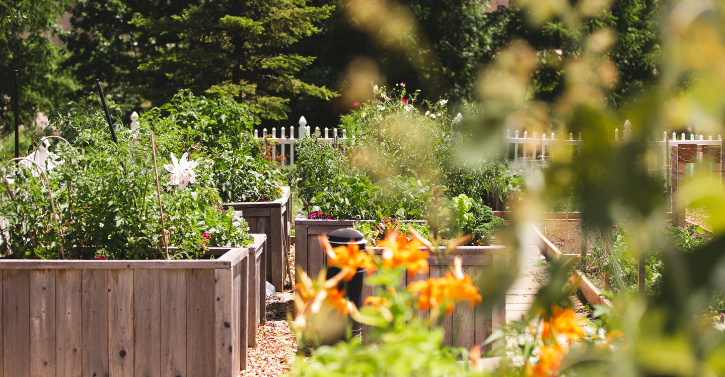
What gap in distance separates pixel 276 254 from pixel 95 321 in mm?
2189

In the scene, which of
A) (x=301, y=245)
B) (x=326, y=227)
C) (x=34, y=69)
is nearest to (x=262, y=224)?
(x=301, y=245)

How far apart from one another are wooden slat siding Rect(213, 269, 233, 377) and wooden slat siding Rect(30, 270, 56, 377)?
686mm

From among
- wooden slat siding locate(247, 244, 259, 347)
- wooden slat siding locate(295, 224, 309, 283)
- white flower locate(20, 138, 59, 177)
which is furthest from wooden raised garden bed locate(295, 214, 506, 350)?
white flower locate(20, 138, 59, 177)

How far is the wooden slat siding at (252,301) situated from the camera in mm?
3373

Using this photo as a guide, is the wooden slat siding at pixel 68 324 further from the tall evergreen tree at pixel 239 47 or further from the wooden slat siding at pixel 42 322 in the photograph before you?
the tall evergreen tree at pixel 239 47

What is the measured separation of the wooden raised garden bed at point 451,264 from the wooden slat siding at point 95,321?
4.48 ft

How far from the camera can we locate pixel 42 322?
2447mm

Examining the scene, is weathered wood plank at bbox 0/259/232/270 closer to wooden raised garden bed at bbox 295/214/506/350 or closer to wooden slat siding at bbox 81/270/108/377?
wooden slat siding at bbox 81/270/108/377

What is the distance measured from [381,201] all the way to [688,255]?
12.7ft

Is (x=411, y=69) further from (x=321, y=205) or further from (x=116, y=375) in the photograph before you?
(x=116, y=375)

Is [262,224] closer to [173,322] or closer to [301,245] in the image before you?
[301,245]

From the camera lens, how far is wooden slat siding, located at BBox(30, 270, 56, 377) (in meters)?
2.43

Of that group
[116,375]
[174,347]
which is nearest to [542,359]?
[174,347]

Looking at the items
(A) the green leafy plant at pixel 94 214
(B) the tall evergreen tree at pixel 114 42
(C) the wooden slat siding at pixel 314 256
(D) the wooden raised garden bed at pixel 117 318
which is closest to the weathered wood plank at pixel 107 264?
(D) the wooden raised garden bed at pixel 117 318
